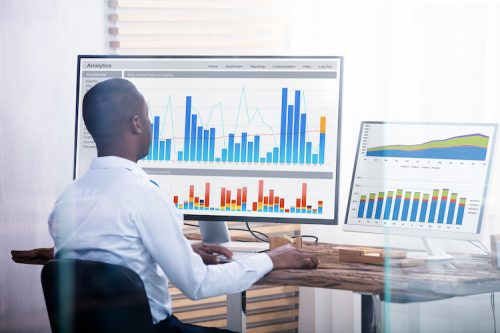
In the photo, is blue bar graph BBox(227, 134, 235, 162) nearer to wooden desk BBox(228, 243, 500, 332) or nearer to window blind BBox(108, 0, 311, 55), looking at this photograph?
wooden desk BBox(228, 243, 500, 332)

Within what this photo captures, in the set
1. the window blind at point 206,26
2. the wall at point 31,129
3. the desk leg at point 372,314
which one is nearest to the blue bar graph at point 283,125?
the desk leg at point 372,314

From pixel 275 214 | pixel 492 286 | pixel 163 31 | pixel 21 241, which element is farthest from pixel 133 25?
pixel 492 286

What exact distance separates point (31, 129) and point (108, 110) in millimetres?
808

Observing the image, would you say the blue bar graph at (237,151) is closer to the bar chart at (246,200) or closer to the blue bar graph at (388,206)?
the bar chart at (246,200)

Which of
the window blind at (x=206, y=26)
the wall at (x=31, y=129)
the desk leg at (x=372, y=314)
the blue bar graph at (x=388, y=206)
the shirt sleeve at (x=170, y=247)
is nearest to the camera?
the shirt sleeve at (x=170, y=247)

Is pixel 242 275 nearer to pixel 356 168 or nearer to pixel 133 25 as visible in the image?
pixel 356 168

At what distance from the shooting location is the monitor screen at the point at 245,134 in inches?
68.4

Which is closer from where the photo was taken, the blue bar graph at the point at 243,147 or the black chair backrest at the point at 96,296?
the black chair backrest at the point at 96,296

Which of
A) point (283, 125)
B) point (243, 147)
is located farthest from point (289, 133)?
point (243, 147)

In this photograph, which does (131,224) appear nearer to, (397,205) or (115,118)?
(115,118)

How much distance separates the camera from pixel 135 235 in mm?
1254

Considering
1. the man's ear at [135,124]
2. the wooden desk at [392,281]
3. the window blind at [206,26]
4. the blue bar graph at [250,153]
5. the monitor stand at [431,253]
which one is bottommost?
the wooden desk at [392,281]

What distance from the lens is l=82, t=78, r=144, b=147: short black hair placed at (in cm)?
142

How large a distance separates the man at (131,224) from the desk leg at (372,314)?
183 millimetres
